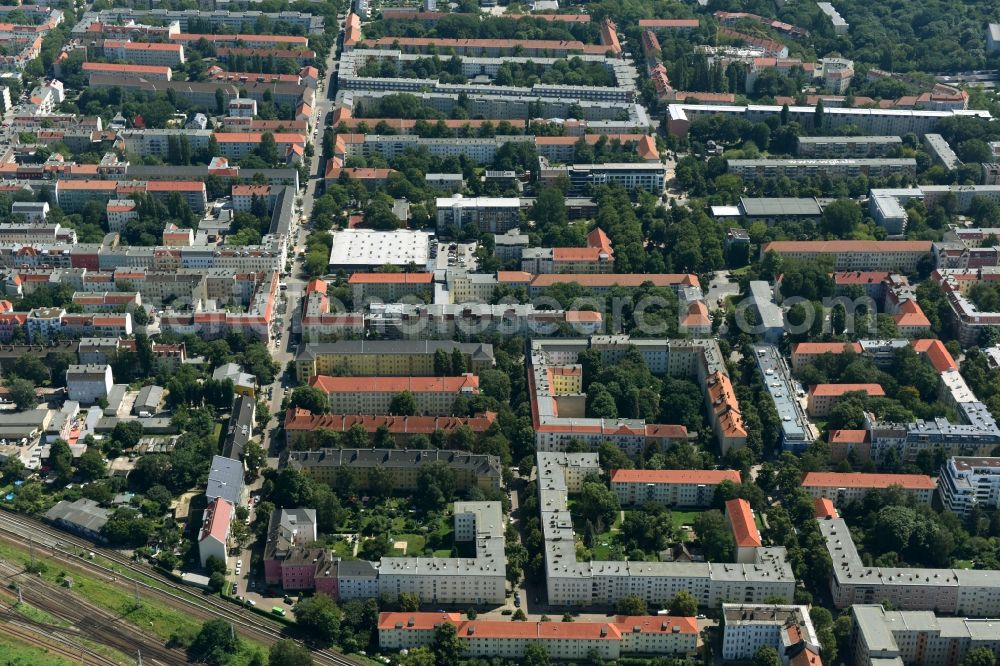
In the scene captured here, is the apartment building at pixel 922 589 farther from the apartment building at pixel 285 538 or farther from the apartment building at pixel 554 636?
the apartment building at pixel 285 538

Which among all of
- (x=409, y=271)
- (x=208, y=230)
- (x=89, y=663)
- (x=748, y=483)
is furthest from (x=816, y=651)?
(x=208, y=230)

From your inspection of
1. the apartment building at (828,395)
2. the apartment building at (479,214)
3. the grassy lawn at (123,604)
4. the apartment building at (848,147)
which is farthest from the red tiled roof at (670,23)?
the grassy lawn at (123,604)

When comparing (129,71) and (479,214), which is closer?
(479,214)

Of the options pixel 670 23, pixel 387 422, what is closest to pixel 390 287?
pixel 387 422

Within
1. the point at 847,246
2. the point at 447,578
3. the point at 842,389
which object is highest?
the point at 847,246

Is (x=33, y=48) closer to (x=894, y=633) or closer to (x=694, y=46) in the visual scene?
(x=694, y=46)

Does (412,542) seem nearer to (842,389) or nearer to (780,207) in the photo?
(842,389)

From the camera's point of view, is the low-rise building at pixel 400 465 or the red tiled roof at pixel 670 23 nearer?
the low-rise building at pixel 400 465
